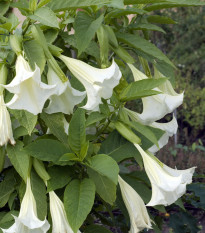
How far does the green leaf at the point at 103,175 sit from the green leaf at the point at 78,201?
0.03 meters

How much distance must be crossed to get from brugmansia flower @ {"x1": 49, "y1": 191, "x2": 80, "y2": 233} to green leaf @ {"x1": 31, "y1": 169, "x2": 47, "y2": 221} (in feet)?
0.13

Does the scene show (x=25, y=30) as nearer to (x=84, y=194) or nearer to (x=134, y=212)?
(x=84, y=194)

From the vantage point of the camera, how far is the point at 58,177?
3.26 ft

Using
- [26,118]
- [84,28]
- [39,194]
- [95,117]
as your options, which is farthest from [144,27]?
[39,194]

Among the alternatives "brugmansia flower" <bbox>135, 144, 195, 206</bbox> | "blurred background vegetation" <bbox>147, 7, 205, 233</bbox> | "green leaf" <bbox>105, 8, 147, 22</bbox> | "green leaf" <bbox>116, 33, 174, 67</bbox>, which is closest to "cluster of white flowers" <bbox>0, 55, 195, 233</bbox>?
"brugmansia flower" <bbox>135, 144, 195, 206</bbox>

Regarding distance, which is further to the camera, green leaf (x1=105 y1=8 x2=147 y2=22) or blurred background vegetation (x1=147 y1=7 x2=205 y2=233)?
blurred background vegetation (x1=147 y1=7 x2=205 y2=233)

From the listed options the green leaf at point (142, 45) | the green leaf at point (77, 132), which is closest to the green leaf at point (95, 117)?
the green leaf at point (77, 132)

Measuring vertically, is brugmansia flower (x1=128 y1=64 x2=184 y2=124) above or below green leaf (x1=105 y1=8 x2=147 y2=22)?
below

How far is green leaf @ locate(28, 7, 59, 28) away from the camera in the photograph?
0.87 meters

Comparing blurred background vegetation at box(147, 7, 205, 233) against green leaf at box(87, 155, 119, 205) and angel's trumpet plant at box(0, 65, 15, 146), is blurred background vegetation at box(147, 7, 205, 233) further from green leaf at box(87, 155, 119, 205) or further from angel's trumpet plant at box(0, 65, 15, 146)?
angel's trumpet plant at box(0, 65, 15, 146)

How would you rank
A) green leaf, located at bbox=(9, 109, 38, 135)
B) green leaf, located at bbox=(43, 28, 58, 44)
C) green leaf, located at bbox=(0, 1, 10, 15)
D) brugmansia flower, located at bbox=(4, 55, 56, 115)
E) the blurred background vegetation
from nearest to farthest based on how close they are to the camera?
brugmansia flower, located at bbox=(4, 55, 56, 115)
green leaf, located at bbox=(9, 109, 38, 135)
green leaf, located at bbox=(43, 28, 58, 44)
green leaf, located at bbox=(0, 1, 10, 15)
the blurred background vegetation

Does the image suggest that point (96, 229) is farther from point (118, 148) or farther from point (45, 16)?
point (45, 16)

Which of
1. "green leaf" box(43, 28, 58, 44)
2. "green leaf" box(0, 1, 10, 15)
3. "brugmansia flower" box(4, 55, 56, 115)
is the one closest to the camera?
"brugmansia flower" box(4, 55, 56, 115)

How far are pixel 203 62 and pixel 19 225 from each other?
7.85 meters
